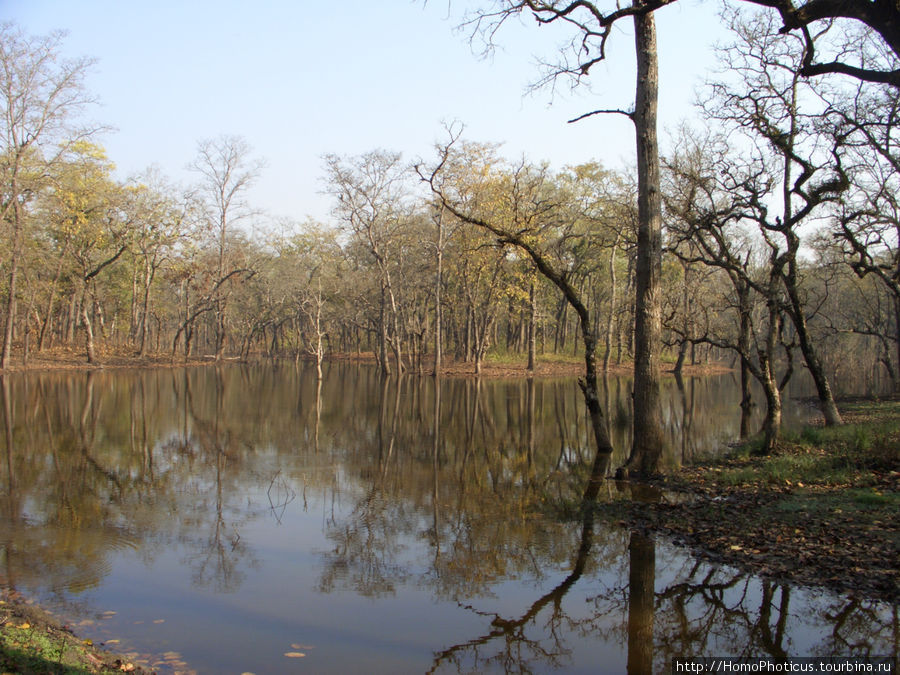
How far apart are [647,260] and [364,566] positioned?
755 centimetres

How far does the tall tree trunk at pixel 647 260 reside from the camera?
11.7 m

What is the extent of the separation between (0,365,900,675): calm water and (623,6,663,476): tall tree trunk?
182cm

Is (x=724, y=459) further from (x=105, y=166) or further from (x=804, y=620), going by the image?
(x=105, y=166)

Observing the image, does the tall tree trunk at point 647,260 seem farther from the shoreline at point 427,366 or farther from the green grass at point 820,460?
the shoreline at point 427,366

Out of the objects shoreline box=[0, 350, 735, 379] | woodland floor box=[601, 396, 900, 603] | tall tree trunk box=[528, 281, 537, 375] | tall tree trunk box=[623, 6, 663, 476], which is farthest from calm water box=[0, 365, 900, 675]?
shoreline box=[0, 350, 735, 379]

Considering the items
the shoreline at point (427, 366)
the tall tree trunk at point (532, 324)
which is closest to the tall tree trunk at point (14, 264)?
the shoreline at point (427, 366)

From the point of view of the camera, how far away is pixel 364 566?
7.64 meters

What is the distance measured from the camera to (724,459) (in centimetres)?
1317

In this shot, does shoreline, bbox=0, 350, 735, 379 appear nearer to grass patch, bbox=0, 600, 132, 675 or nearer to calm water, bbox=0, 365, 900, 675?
calm water, bbox=0, 365, 900, 675

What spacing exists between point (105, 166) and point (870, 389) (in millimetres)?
52649

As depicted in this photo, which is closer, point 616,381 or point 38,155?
point 38,155

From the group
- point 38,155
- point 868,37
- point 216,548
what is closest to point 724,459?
point 868,37

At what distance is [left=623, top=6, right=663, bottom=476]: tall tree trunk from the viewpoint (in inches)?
461

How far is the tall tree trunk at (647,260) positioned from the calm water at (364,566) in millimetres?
1820
